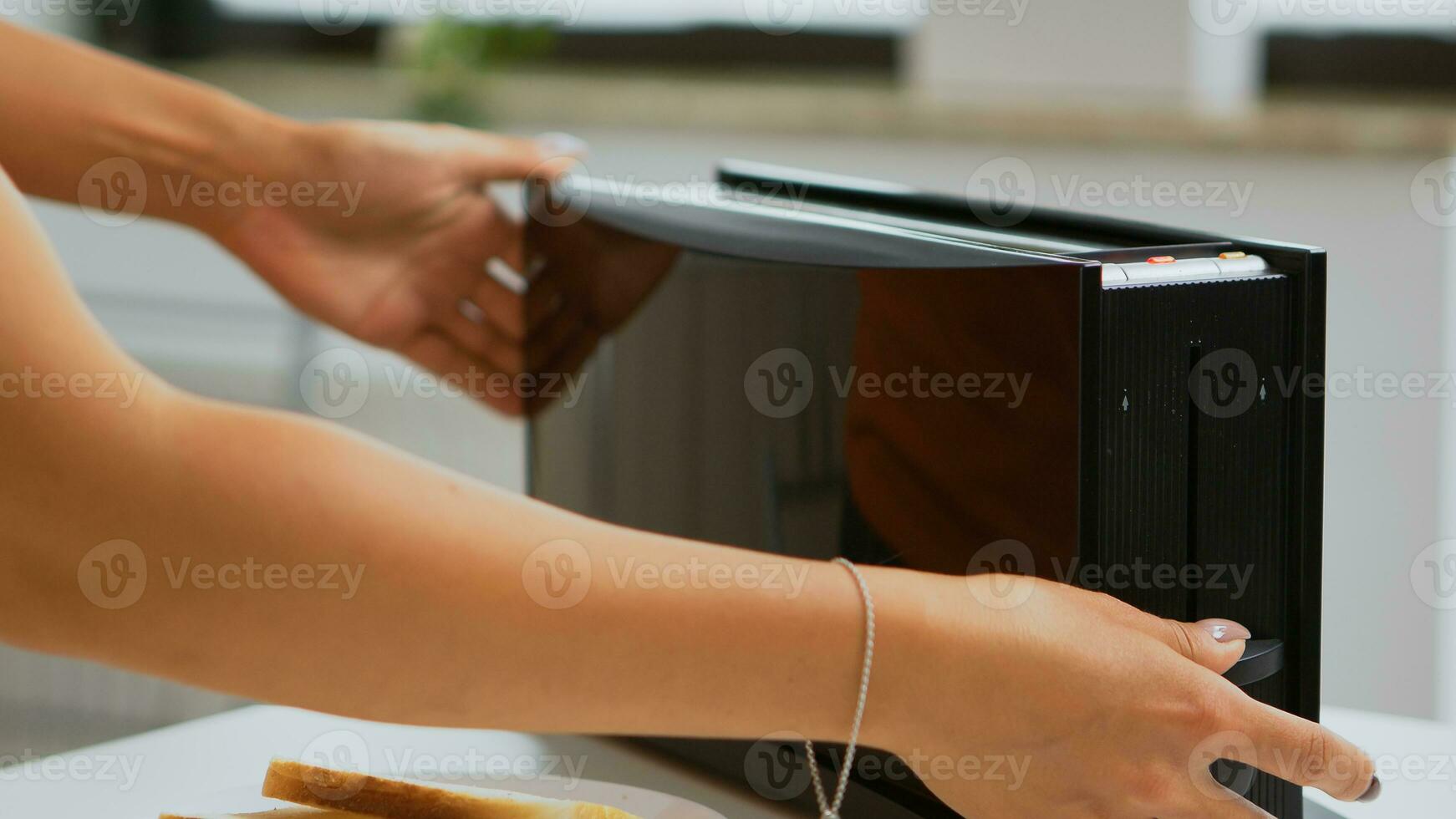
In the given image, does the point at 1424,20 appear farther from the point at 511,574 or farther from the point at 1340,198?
the point at 511,574

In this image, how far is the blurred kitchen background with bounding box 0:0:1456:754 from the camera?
1674 millimetres
